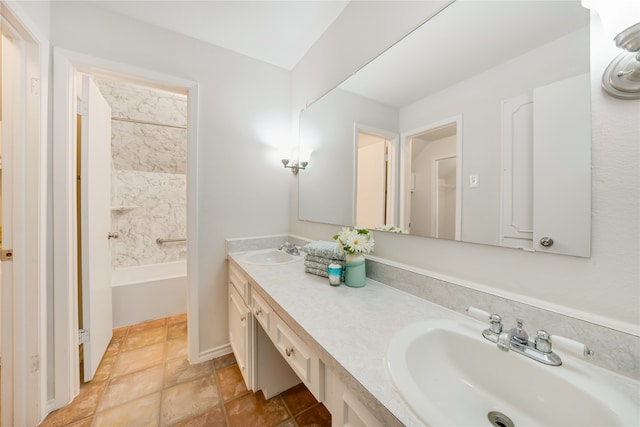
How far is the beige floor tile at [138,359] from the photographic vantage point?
5.23 ft

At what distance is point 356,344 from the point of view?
0.64 m

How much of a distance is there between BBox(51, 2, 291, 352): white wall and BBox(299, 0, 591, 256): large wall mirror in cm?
91

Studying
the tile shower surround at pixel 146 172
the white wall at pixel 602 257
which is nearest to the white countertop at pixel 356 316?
the white wall at pixel 602 257

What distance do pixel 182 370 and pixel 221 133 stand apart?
1.74 m

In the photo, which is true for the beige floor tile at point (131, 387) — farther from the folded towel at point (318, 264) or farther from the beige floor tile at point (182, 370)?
the folded towel at point (318, 264)

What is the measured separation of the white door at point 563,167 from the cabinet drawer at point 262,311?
1.02 m

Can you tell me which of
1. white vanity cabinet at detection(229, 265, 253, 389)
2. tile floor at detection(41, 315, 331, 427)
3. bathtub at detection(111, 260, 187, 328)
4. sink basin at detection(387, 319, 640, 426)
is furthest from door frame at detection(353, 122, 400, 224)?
bathtub at detection(111, 260, 187, 328)

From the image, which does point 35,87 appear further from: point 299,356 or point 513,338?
point 513,338

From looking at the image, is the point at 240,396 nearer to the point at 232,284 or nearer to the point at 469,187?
the point at 232,284

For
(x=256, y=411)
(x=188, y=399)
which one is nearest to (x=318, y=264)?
(x=256, y=411)

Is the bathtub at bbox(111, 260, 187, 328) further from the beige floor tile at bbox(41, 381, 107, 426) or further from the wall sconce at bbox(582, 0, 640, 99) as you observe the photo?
the wall sconce at bbox(582, 0, 640, 99)

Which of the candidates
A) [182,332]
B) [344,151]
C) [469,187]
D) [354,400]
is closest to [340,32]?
[344,151]

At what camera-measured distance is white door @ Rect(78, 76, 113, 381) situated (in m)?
1.43

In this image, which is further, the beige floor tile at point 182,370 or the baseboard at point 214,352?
the baseboard at point 214,352
